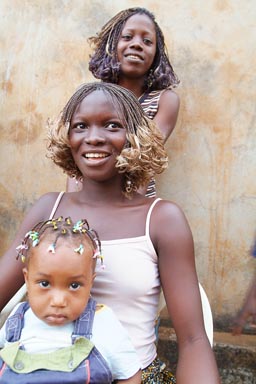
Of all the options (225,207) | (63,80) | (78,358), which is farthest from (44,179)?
(78,358)

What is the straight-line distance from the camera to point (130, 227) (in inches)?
70.1

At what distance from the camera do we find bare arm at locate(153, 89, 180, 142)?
9.09 ft

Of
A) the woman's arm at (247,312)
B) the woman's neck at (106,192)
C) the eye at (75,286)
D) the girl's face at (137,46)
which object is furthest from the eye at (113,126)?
the woman's arm at (247,312)

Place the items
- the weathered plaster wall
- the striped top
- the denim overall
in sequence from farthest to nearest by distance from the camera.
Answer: the weathered plaster wall < the striped top < the denim overall

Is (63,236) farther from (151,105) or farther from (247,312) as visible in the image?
(247,312)

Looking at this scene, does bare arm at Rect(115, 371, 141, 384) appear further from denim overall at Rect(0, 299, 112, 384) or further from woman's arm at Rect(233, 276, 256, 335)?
woman's arm at Rect(233, 276, 256, 335)

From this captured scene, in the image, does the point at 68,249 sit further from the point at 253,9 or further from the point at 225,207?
the point at 253,9

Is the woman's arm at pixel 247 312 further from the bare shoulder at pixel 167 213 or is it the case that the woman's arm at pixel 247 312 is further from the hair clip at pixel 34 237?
the hair clip at pixel 34 237

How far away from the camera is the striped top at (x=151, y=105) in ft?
9.02

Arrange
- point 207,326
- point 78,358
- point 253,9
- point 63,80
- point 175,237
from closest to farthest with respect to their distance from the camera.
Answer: point 78,358 < point 175,237 < point 207,326 < point 253,9 < point 63,80

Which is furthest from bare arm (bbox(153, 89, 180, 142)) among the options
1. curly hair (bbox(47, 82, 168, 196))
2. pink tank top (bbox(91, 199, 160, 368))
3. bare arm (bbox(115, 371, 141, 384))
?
bare arm (bbox(115, 371, 141, 384))

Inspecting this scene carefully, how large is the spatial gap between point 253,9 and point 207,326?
1961 mm

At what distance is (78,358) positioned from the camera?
1.48m

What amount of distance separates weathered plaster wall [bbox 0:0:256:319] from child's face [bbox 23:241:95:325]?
1680 millimetres
